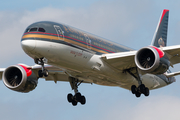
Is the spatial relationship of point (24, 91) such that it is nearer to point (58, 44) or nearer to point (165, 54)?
point (58, 44)

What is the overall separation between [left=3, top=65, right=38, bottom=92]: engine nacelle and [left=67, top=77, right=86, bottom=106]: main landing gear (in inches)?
141

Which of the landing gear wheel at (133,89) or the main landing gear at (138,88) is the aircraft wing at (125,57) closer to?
the main landing gear at (138,88)

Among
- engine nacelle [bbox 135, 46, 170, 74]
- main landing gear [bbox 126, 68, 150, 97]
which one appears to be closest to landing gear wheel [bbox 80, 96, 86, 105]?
main landing gear [bbox 126, 68, 150, 97]

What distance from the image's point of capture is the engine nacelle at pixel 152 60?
28.3 meters

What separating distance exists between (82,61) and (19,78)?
8.24 metres

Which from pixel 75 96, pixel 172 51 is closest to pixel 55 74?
pixel 75 96

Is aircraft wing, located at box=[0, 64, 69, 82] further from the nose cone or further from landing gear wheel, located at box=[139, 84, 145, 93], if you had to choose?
landing gear wheel, located at box=[139, 84, 145, 93]

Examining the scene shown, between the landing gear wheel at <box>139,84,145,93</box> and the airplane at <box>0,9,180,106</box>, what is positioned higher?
the airplane at <box>0,9,180,106</box>

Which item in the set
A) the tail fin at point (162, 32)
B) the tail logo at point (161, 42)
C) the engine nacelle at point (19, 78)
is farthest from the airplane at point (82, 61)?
the tail fin at point (162, 32)

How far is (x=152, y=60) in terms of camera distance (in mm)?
29266

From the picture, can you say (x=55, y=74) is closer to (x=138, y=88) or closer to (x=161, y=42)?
(x=138, y=88)

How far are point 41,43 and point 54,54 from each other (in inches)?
54.4

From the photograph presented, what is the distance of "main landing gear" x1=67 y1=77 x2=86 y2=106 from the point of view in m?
34.5

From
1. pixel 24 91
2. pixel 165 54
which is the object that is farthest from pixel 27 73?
pixel 165 54
